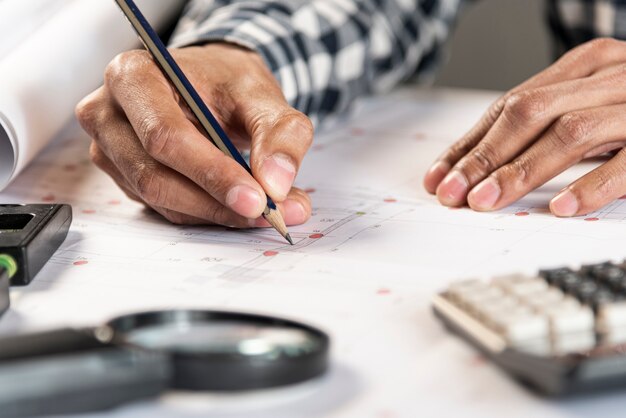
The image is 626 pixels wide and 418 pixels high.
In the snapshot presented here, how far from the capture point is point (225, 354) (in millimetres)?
374

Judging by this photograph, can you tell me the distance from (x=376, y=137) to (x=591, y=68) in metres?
0.24

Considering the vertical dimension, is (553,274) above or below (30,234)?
below

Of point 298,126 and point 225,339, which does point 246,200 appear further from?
point 225,339

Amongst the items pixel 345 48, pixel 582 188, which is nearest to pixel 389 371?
pixel 582 188

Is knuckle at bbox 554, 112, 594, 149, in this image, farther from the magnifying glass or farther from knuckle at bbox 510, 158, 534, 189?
the magnifying glass

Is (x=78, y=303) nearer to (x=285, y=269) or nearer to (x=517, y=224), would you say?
(x=285, y=269)

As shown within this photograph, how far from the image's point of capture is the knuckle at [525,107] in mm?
724

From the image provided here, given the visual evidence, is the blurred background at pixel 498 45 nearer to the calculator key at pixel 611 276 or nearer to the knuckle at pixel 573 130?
the knuckle at pixel 573 130

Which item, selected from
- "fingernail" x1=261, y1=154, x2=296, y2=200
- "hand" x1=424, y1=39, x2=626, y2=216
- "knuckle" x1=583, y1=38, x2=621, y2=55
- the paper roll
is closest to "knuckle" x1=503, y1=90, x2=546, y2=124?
"hand" x1=424, y1=39, x2=626, y2=216

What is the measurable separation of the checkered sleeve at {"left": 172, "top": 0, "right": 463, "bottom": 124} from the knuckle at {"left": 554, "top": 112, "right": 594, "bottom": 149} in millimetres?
310

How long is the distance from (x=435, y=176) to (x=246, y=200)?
0.67ft

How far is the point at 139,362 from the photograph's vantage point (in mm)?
372

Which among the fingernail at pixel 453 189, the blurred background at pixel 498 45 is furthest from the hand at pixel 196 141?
the blurred background at pixel 498 45

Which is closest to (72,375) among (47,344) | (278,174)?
(47,344)
